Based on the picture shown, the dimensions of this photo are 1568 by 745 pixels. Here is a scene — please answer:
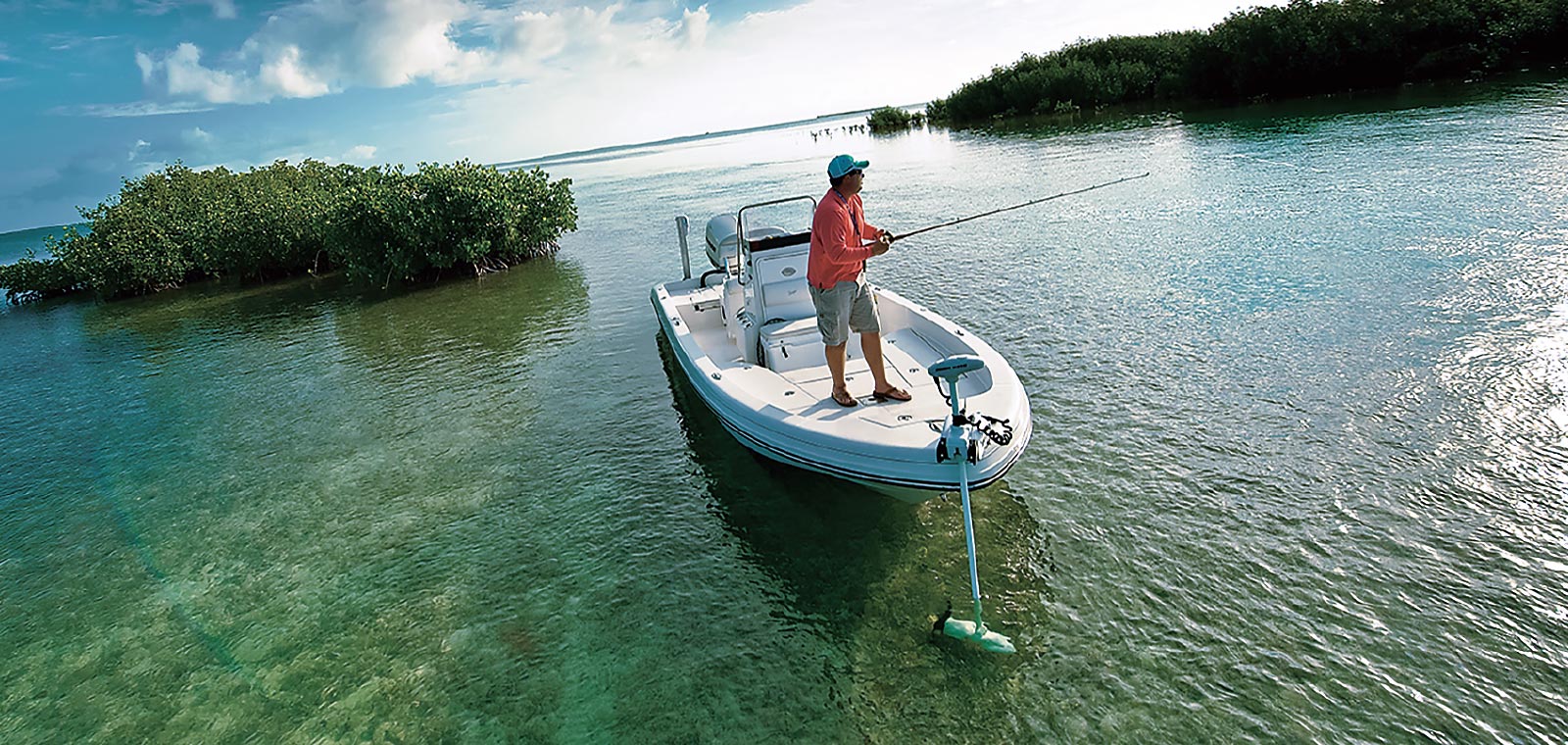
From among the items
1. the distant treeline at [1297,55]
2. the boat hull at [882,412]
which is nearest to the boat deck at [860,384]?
the boat hull at [882,412]

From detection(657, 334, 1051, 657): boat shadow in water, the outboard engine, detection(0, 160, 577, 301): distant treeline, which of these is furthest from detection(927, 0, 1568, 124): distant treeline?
detection(657, 334, 1051, 657): boat shadow in water

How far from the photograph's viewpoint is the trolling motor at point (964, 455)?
178 inches

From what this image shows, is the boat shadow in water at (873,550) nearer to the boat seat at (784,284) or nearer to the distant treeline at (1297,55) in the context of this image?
the boat seat at (784,284)

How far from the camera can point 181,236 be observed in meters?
24.0

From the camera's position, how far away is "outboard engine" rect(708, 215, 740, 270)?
10523 mm

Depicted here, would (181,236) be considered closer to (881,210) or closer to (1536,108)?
(881,210)

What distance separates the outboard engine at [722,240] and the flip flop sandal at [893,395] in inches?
185

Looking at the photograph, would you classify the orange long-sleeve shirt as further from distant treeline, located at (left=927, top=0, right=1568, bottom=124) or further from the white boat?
distant treeline, located at (left=927, top=0, right=1568, bottom=124)

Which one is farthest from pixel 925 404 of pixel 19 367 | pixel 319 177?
pixel 319 177

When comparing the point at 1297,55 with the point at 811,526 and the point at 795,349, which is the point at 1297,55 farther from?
the point at 811,526

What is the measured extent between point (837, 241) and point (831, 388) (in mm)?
1350

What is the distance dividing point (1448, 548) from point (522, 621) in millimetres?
5705

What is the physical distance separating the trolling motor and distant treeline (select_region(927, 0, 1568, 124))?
40.3 meters

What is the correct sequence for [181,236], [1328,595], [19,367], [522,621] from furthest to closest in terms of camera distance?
[181,236] < [19,367] < [522,621] < [1328,595]
